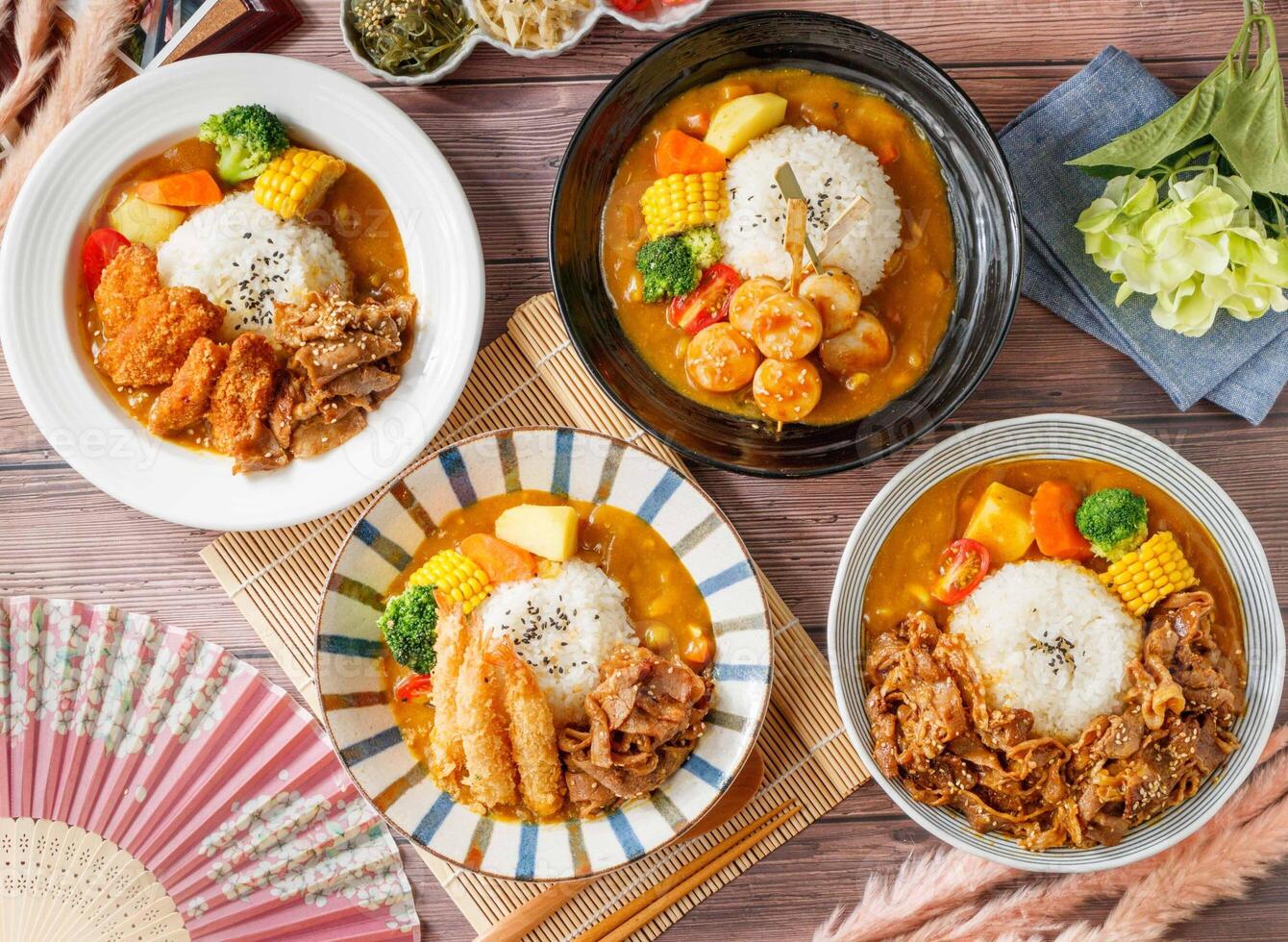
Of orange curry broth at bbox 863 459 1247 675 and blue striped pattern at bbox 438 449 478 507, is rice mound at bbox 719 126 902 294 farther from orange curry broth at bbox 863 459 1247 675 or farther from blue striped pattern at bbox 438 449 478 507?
blue striped pattern at bbox 438 449 478 507

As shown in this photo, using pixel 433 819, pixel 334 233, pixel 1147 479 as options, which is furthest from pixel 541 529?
pixel 1147 479

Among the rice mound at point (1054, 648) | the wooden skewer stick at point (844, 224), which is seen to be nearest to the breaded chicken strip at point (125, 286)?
the wooden skewer stick at point (844, 224)

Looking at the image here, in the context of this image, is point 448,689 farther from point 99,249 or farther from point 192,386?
point 99,249

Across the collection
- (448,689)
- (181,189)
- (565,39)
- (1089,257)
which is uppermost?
(565,39)

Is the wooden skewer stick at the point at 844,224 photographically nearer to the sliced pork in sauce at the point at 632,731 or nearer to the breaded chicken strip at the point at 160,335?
the sliced pork in sauce at the point at 632,731

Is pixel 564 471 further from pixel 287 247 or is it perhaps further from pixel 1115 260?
pixel 1115 260

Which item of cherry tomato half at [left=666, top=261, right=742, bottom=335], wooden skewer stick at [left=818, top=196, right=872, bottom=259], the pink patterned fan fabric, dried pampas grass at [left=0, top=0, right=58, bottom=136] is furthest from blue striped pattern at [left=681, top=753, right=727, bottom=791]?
dried pampas grass at [left=0, top=0, right=58, bottom=136]
